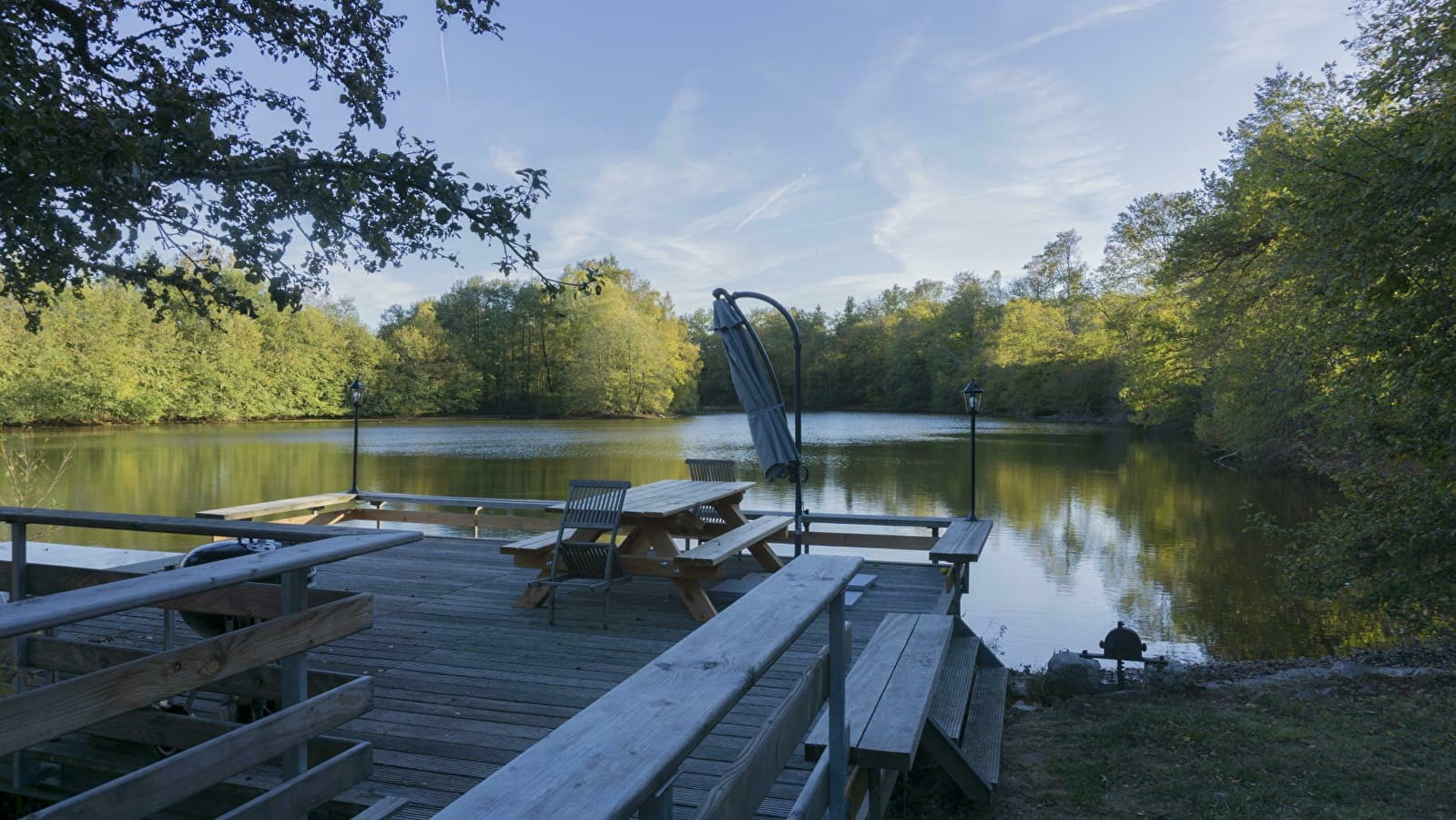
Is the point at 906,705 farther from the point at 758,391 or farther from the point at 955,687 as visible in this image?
the point at 758,391

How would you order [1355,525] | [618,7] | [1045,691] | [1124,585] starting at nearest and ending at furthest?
1. [1045,691]
2. [1355,525]
3. [1124,585]
4. [618,7]

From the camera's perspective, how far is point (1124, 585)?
1173cm

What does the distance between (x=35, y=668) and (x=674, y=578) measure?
11.0 feet

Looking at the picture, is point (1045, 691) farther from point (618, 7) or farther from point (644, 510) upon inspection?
point (618, 7)

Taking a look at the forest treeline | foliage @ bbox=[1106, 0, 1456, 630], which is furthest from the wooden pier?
foliage @ bbox=[1106, 0, 1456, 630]

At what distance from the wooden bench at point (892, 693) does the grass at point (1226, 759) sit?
0.81m

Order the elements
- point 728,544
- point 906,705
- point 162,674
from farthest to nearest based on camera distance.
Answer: point 728,544 → point 906,705 → point 162,674

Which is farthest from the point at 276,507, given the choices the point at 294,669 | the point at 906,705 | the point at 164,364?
the point at 164,364

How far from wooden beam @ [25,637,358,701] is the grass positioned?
9.50ft

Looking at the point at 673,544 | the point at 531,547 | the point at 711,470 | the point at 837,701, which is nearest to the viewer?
the point at 837,701

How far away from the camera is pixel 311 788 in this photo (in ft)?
7.76

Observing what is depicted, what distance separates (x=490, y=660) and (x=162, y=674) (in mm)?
2832

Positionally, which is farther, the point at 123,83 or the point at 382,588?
the point at 382,588

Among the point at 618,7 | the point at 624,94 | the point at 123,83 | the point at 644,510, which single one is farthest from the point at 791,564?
the point at 624,94
